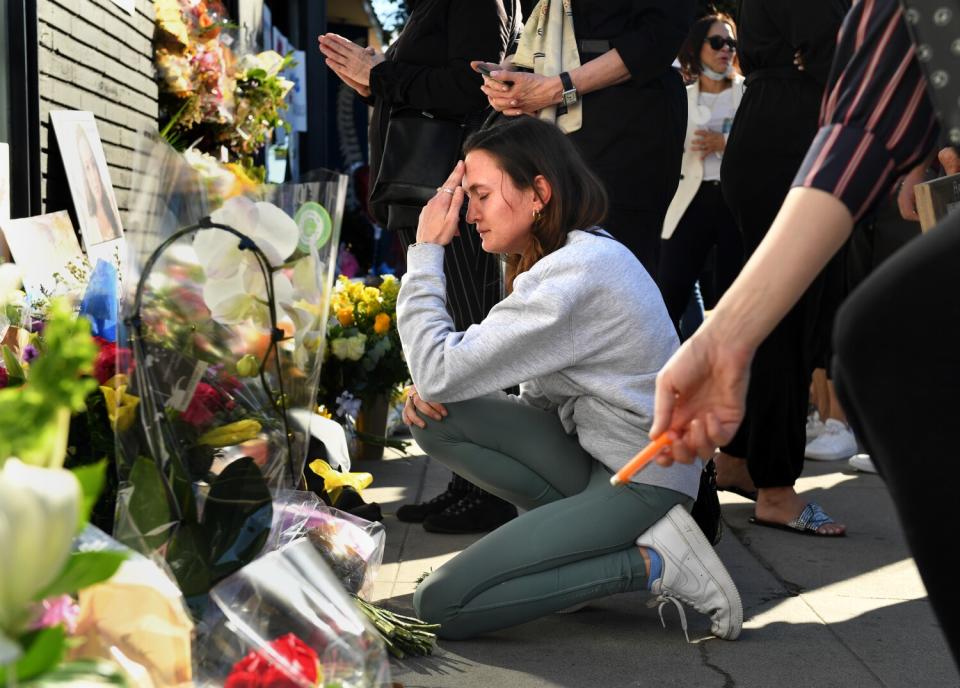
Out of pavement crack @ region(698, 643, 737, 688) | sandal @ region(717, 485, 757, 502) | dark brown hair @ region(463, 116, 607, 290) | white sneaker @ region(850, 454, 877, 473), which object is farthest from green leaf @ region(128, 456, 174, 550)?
white sneaker @ region(850, 454, 877, 473)

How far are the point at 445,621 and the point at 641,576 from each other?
47 centimetres

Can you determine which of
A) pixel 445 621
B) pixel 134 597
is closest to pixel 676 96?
pixel 445 621

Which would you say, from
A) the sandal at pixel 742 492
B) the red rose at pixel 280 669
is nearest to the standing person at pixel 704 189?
the sandal at pixel 742 492

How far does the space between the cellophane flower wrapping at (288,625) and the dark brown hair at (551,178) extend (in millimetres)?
1827

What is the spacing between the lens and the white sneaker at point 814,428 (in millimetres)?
6205

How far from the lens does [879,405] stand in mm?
1284

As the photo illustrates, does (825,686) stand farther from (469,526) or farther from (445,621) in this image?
(469,526)

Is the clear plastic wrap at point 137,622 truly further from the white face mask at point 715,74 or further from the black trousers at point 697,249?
the white face mask at point 715,74

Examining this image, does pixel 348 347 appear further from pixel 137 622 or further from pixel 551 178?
pixel 137 622

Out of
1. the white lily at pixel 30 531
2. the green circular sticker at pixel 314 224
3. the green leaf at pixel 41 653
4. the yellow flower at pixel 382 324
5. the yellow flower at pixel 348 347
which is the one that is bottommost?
the yellow flower at pixel 348 347

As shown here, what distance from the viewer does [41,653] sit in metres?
0.95

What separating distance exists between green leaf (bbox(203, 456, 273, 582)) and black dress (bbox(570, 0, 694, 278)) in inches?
76.6

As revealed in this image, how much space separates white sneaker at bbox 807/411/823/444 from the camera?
20.4 ft

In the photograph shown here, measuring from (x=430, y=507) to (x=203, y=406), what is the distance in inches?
87.2
